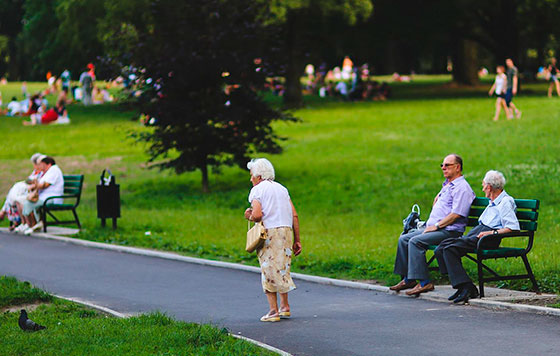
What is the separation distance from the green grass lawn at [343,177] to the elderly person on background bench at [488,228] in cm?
85

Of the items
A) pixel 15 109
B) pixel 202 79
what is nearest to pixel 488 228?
pixel 202 79

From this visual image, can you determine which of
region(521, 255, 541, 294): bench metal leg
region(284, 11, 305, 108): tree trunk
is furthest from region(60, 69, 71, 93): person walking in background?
region(521, 255, 541, 294): bench metal leg

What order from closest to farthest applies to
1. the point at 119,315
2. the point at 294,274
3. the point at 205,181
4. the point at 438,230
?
the point at 119,315
the point at 438,230
the point at 294,274
the point at 205,181

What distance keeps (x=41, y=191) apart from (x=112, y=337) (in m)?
11.3

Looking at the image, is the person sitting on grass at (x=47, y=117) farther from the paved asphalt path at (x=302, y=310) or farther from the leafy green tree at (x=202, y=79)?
the paved asphalt path at (x=302, y=310)

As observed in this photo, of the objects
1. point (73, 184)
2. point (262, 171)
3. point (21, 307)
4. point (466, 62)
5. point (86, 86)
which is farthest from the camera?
point (466, 62)

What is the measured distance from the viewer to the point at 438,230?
445 inches

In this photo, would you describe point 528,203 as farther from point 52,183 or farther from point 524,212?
point 52,183

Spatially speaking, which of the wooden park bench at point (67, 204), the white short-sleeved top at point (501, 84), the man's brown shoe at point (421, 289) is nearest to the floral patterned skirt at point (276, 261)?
the man's brown shoe at point (421, 289)

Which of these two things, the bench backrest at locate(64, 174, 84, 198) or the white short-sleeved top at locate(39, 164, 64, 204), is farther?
the bench backrest at locate(64, 174, 84, 198)

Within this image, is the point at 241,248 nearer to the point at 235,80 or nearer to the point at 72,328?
the point at 72,328

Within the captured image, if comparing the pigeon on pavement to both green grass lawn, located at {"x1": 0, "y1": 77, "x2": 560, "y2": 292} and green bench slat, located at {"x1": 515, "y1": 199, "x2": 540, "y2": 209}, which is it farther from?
green bench slat, located at {"x1": 515, "y1": 199, "x2": 540, "y2": 209}

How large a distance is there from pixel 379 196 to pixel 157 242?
6864 millimetres

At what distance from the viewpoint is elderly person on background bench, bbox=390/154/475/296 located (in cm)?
1111
